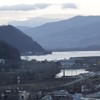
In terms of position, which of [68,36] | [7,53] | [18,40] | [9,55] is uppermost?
[68,36]

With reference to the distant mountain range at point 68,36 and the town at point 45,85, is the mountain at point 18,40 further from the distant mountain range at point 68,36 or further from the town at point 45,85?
the distant mountain range at point 68,36

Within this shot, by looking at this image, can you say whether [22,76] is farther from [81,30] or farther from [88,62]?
[81,30]

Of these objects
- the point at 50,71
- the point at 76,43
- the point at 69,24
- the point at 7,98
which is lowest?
the point at 7,98

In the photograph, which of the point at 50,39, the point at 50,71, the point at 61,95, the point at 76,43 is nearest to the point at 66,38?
the point at 50,39

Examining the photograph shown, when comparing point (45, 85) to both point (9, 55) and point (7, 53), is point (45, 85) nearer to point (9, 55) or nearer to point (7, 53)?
point (7, 53)

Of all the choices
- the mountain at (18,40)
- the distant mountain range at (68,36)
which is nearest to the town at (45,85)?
Answer: the mountain at (18,40)

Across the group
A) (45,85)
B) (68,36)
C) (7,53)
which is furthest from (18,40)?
(68,36)

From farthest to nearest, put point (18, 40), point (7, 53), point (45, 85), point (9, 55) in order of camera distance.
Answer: point (18, 40) < point (9, 55) < point (7, 53) < point (45, 85)
